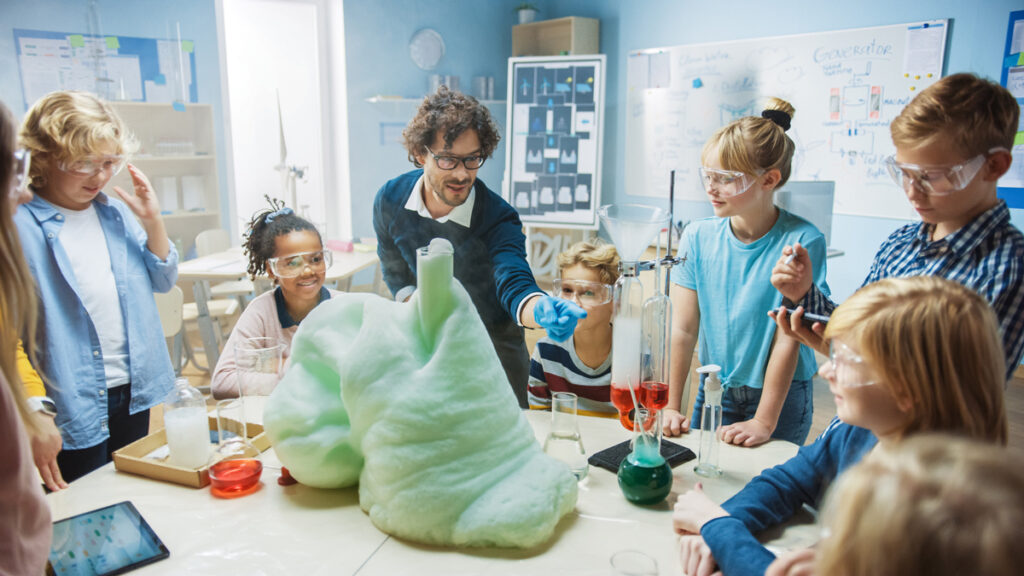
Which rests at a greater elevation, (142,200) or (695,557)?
(142,200)

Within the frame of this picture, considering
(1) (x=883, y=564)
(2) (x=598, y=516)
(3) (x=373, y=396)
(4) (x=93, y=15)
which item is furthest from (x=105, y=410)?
(4) (x=93, y=15)

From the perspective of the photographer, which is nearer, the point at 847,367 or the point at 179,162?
the point at 847,367

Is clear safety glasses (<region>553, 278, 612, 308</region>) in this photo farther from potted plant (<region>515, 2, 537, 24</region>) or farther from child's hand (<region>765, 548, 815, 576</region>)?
potted plant (<region>515, 2, 537, 24</region>)

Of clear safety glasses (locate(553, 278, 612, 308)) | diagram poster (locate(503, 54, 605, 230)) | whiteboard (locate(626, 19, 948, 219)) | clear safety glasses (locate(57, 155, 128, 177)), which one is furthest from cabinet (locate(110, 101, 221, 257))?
clear safety glasses (locate(553, 278, 612, 308))

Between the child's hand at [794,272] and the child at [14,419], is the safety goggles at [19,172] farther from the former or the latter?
the child's hand at [794,272]

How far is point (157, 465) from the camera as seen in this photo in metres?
1.43

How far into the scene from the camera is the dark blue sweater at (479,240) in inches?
77.7

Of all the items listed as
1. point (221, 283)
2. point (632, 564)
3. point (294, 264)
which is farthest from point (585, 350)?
point (221, 283)

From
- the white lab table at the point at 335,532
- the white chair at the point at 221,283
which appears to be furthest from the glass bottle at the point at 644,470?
the white chair at the point at 221,283

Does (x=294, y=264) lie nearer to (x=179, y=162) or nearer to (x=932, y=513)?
(x=932, y=513)

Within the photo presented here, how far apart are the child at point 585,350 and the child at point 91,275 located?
1.15 meters

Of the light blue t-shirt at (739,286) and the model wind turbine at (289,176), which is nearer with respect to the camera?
the light blue t-shirt at (739,286)

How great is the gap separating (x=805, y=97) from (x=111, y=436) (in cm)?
460

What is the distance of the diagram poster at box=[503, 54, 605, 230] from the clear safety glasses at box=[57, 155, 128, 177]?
3.70 m
